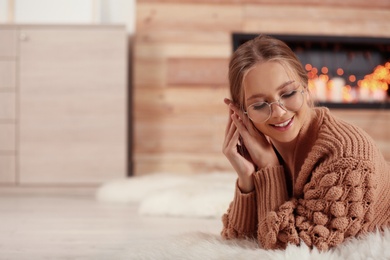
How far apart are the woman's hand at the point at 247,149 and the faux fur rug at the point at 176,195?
3.05 feet

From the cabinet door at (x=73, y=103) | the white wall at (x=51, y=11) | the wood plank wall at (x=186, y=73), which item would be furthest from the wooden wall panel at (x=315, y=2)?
the cabinet door at (x=73, y=103)

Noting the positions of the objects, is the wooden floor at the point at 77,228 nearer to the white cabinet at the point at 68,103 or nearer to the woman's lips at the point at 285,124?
the white cabinet at the point at 68,103

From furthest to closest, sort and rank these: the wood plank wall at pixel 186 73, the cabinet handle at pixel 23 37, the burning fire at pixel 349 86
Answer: the burning fire at pixel 349 86 < the wood plank wall at pixel 186 73 < the cabinet handle at pixel 23 37

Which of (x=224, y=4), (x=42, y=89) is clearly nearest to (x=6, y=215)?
(x=42, y=89)

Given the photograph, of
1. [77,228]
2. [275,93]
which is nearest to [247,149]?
[275,93]

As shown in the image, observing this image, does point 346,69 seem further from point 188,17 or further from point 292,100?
point 292,100

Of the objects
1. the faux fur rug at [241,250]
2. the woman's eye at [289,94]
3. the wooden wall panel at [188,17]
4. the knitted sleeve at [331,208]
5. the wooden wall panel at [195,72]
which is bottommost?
the faux fur rug at [241,250]

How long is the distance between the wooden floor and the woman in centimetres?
37

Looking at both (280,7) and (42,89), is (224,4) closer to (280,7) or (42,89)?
(280,7)

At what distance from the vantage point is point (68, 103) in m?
3.66

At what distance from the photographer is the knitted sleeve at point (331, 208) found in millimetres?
1270

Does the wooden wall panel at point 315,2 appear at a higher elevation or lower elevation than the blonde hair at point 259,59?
higher

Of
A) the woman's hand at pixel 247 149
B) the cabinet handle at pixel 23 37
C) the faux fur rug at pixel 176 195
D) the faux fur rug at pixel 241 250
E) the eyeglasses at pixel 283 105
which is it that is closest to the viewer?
the faux fur rug at pixel 241 250

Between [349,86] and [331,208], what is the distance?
2.99 meters
